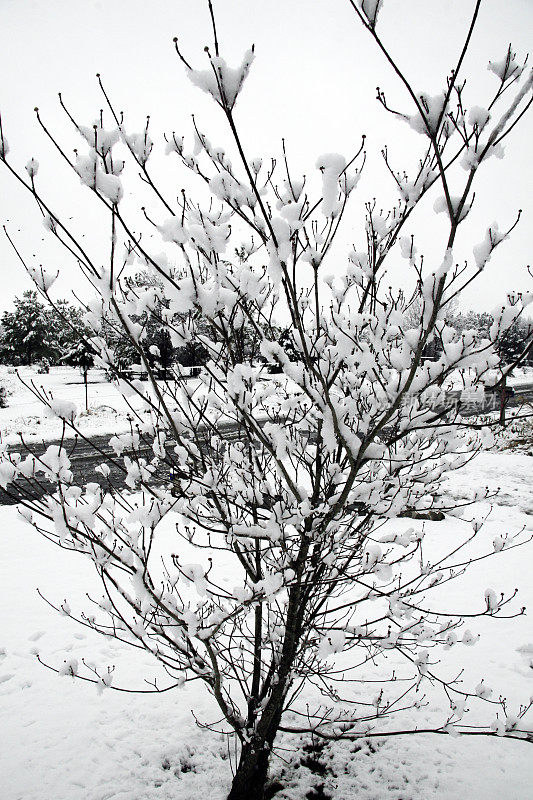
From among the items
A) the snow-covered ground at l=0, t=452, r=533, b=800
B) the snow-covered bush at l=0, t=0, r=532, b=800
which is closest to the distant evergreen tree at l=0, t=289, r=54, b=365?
the snow-covered ground at l=0, t=452, r=533, b=800

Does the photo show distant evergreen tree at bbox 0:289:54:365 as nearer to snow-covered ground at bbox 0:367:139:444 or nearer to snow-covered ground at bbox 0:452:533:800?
snow-covered ground at bbox 0:367:139:444

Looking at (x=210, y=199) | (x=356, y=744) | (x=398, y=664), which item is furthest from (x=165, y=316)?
(x=398, y=664)

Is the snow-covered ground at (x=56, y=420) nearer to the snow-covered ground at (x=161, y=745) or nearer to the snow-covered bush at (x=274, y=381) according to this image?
the snow-covered ground at (x=161, y=745)

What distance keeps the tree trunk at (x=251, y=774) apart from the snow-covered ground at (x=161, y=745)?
0.79 ft

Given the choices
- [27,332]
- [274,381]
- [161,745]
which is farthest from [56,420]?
[27,332]

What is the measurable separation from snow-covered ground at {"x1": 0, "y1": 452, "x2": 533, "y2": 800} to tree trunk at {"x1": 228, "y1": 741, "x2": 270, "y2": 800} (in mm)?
240

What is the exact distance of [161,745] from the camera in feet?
10.3

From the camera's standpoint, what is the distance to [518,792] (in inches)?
107

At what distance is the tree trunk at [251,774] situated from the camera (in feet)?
8.11

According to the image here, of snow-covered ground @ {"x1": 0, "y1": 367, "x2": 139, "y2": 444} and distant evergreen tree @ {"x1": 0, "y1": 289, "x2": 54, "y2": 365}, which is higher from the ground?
distant evergreen tree @ {"x1": 0, "y1": 289, "x2": 54, "y2": 365}

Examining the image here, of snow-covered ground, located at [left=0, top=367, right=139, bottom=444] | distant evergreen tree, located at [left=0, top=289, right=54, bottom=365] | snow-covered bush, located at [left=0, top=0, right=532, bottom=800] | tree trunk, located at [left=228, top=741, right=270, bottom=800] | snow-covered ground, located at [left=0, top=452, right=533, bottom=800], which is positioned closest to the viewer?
snow-covered bush, located at [left=0, top=0, right=532, bottom=800]

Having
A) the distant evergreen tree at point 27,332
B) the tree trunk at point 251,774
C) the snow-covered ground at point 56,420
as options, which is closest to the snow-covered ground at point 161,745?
the tree trunk at point 251,774

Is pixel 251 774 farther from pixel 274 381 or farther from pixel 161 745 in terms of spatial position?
pixel 274 381

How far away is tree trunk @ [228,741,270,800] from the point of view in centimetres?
247
